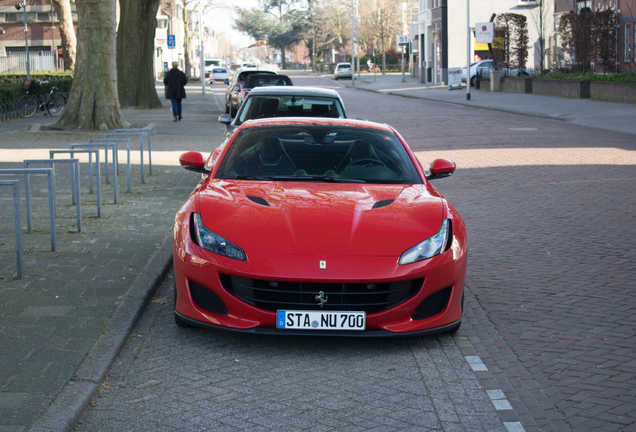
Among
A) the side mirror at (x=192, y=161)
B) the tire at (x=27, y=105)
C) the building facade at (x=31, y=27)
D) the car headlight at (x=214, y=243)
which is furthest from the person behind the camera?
the building facade at (x=31, y=27)

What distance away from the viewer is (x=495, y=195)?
34.3ft

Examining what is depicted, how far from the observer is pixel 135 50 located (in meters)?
27.0

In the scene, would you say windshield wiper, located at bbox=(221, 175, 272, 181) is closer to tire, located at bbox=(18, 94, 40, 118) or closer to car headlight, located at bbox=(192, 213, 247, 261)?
car headlight, located at bbox=(192, 213, 247, 261)

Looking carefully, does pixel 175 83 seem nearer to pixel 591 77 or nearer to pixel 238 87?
pixel 238 87

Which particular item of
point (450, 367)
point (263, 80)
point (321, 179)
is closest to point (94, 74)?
point (263, 80)

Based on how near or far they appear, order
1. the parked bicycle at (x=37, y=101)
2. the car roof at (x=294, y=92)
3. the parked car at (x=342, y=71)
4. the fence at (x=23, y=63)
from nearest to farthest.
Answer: the car roof at (x=294, y=92)
the parked bicycle at (x=37, y=101)
the fence at (x=23, y=63)
the parked car at (x=342, y=71)

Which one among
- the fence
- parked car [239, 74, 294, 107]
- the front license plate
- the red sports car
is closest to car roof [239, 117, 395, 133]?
the red sports car

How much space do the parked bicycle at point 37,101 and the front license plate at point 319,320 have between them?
2273 cm

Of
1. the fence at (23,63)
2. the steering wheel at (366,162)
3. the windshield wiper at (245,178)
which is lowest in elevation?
the windshield wiper at (245,178)

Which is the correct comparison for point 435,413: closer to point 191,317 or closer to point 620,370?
point 620,370

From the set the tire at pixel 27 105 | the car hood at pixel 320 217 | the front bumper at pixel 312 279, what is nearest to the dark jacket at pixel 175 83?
the tire at pixel 27 105

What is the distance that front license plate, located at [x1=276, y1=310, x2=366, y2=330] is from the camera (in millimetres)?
4426

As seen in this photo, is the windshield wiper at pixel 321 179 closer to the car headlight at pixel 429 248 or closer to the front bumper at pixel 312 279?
the car headlight at pixel 429 248

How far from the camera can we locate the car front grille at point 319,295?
4426 mm
